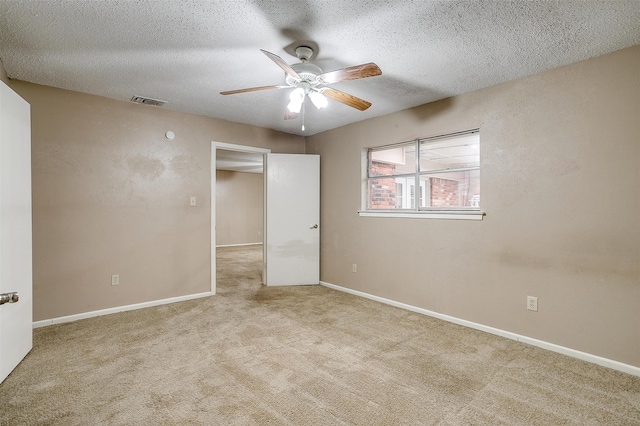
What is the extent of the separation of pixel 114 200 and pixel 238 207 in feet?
20.2

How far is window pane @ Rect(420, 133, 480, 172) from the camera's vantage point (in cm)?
366

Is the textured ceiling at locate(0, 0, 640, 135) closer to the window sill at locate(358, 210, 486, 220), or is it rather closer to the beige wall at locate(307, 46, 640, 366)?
the beige wall at locate(307, 46, 640, 366)

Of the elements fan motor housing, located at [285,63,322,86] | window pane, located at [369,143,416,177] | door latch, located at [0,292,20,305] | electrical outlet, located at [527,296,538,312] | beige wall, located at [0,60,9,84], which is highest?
beige wall, located at [0,60,9,84]

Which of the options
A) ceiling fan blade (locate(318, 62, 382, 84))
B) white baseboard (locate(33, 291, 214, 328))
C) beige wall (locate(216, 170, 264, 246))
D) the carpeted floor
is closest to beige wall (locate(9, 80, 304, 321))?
white baseboard (locate(33, 291, 214, 328))

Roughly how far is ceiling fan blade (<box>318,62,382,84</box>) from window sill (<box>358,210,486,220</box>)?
1860mm

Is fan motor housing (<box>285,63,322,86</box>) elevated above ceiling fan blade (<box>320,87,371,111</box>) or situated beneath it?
elevated above

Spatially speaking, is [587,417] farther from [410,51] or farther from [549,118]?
[410,51]

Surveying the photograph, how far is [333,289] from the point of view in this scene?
461 cm

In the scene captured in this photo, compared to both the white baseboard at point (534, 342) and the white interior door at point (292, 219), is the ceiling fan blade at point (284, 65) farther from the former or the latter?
the white baseboard at point (534, 342)

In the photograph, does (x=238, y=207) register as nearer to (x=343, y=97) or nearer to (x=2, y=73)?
(x=2, y=73)

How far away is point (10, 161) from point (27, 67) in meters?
1.15

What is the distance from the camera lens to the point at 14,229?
220 centimetres

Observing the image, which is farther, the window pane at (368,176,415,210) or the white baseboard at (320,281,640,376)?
the window pane at (368,176,415,210)

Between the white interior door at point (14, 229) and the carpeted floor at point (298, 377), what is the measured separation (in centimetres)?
23
